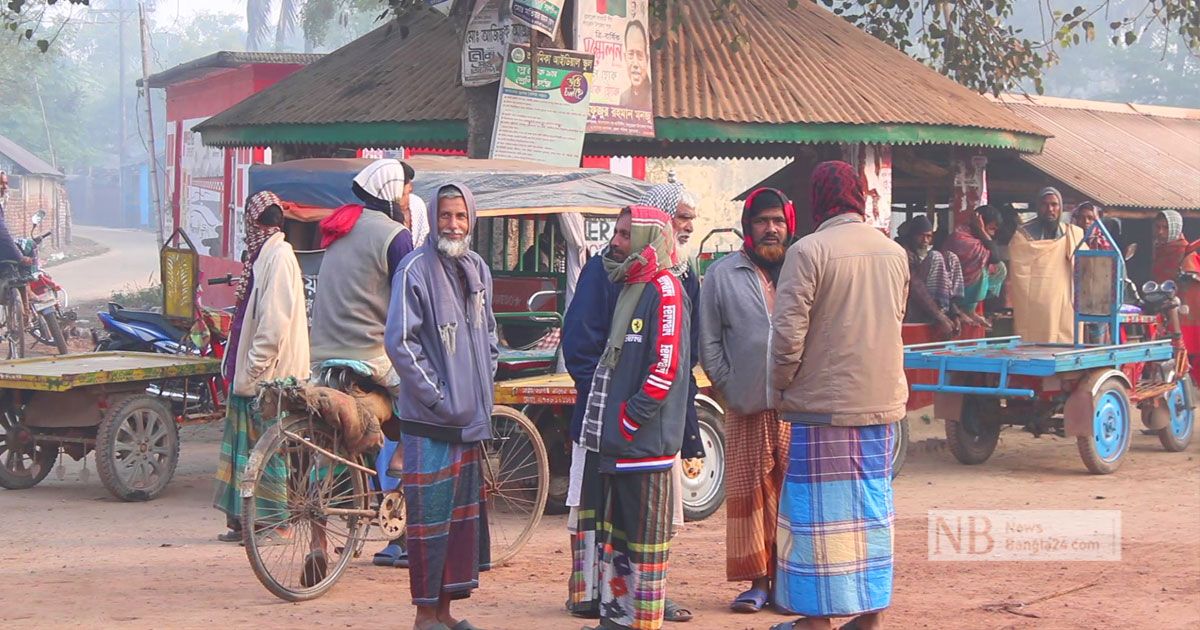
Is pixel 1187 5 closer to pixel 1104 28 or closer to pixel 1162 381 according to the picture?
pixel 1162 381

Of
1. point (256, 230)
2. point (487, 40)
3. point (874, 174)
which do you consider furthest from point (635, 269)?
point (874, 174)

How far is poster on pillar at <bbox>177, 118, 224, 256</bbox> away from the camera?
23013mm

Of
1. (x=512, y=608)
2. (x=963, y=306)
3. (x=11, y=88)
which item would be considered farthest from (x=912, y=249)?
(x=11, y=88)

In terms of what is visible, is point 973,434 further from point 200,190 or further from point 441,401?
point 200,190

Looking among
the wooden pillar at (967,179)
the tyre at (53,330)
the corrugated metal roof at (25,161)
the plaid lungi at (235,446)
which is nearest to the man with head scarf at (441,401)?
the plaid lungi at (235,446)

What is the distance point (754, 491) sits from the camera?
21.0 feet

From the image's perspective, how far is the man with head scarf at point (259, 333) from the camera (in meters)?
7.21

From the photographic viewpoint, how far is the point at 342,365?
21.8 feet

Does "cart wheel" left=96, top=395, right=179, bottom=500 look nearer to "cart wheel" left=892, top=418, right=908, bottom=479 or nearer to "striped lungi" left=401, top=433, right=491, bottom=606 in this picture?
"striped lungi" left=401, top=433, right=491, bottom=606

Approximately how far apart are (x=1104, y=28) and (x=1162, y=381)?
5388 cm

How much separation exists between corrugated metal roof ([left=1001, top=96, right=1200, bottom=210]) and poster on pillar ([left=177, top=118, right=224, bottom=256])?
1204 centimetres

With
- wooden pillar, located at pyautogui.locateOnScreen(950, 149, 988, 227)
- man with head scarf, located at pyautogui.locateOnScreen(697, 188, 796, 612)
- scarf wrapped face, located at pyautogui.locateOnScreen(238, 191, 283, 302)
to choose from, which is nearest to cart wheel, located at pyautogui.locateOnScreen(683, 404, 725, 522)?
man with head scarf, located at pyautogui.locateOnScreen(697, 188, 796, 612)

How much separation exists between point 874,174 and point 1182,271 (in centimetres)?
283

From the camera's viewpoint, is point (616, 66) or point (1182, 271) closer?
point (616, 66)
